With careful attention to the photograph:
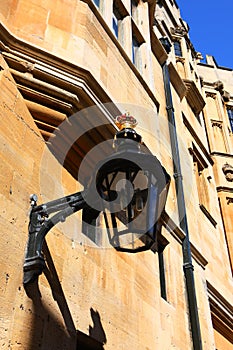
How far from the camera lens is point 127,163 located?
11.5 ft

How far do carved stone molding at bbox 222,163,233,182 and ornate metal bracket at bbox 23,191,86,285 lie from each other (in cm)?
1031

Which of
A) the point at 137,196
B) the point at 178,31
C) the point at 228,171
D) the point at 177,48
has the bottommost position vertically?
the point at 137,196

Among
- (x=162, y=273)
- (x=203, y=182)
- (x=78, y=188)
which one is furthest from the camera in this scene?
(x=203, y=182)

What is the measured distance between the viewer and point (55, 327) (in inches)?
136

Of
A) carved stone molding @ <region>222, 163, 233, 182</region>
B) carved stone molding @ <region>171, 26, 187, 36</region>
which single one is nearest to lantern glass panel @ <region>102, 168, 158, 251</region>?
carved stone molding @ <region>222, 163, 233, 182</region>

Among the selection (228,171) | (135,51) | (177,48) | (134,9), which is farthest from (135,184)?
(177,48)

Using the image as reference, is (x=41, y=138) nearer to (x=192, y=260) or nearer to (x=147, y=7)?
(x=192, y=260)

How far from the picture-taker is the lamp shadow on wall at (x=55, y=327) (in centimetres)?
328

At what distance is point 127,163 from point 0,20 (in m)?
1.98

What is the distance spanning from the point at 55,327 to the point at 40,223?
85 centimetres

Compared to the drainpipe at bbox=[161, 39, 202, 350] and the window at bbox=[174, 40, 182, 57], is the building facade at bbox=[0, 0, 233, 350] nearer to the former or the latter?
the drainpipe at bbox=[161, 39, 202, 350]

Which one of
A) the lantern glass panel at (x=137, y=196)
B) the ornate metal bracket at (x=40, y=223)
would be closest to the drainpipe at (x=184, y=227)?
the lantern glass panel at (x=137, y=196)

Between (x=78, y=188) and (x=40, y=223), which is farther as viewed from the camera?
(x=78, y=188)

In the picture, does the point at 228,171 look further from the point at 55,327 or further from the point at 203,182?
the point at 55,327
